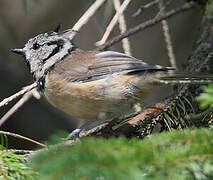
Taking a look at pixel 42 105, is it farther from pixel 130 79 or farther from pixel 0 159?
pixel 0 159

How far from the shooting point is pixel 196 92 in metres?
2.89

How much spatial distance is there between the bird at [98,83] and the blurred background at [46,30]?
1.86 meters

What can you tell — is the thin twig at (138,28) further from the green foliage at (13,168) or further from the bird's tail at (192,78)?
the green foliage at (13,168)

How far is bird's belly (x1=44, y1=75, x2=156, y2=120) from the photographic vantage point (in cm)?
306

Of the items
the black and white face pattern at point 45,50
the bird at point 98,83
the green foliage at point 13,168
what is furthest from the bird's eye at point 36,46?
the green foliage at point 13,168

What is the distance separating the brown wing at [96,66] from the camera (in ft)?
10.4

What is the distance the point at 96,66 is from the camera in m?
3.33

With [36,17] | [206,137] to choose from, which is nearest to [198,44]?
[206,137]

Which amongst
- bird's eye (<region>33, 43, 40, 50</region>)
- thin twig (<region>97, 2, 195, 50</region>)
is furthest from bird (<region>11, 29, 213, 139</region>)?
bird's eye (<region>33, 43, 40, 50</region>)

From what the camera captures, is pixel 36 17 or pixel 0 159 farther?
pixel 36 17

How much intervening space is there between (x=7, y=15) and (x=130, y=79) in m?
3.15

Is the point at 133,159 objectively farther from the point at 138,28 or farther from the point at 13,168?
the point at 138,28

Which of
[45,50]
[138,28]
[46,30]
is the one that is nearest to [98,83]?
[138,28]

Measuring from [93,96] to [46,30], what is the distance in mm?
2977
